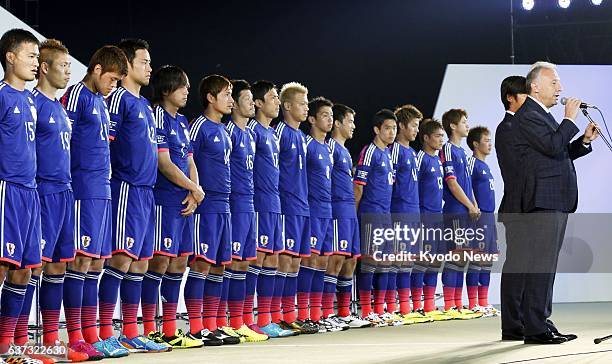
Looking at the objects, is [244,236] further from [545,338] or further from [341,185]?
[545,338]

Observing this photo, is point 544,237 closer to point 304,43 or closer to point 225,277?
point 225,277

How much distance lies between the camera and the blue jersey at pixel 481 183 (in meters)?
8.19

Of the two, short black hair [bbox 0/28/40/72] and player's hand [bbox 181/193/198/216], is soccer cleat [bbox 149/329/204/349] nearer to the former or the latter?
player's hand [bbox 181/193/198/216]

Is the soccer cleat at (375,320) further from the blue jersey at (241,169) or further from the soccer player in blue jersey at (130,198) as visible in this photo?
the soccer player in blue jersey at (130,198)

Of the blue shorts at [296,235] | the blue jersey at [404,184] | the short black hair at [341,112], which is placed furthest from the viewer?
the blue jersey at [404,184]

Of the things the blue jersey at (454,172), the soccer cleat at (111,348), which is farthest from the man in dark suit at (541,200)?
the blue jersey at (454,172)

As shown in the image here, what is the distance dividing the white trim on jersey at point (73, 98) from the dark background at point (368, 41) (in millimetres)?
4425

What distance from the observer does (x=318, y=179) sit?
22.1 ft

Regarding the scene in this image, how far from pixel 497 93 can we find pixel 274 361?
564cm

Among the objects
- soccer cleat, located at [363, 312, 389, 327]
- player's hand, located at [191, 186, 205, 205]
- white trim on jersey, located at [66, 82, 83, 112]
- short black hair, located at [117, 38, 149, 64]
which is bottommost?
soccer cleat, located at [363, 312, 389, 327]

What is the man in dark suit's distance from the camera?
4883 millimetres

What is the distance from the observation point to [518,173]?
16.6 feet

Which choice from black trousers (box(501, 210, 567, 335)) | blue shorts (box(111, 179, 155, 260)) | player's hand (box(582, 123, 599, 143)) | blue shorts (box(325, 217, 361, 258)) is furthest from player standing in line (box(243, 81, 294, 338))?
player's hand (box(582, 123, 599, 143))

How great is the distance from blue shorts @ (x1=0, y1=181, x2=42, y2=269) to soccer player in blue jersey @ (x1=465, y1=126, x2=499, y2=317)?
175 inches
